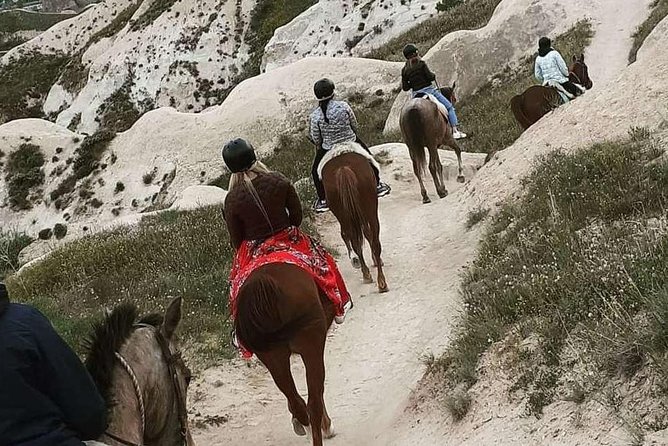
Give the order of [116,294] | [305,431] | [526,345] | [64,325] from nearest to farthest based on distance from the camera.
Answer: [526,345] → [305,431] → [64,325] → [116,294]

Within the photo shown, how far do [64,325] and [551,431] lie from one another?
25.6ft

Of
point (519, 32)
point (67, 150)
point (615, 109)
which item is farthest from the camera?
point (67, 150)

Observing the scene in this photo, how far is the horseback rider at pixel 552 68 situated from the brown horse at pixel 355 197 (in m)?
7.07

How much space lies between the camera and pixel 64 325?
10445 millimetres

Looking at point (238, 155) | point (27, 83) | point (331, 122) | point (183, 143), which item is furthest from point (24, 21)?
point (238, 155)

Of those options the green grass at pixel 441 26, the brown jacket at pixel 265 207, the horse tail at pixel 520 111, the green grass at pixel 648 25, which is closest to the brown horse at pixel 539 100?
the horse tail at pixel 520 111

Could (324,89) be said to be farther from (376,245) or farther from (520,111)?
(520,111)

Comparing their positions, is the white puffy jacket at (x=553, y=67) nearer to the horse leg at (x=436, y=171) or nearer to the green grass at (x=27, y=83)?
the horse leg at (x=436, y=171)

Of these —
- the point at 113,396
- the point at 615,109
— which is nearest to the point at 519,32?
the point at 615,109

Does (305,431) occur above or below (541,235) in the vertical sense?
below

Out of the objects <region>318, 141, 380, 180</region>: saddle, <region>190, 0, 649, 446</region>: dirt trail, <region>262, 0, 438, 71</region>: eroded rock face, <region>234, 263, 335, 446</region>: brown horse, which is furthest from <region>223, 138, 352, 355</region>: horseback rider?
<region>262, 0, 438, 71</region>: eroded rock face

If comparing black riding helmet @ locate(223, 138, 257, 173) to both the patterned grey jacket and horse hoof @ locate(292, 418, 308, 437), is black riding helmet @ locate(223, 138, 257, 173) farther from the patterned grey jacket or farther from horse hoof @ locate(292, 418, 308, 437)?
the patterned grey jacket

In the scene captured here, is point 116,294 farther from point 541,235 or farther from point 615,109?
point 615,109

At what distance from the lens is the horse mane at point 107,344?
13.8 feet
